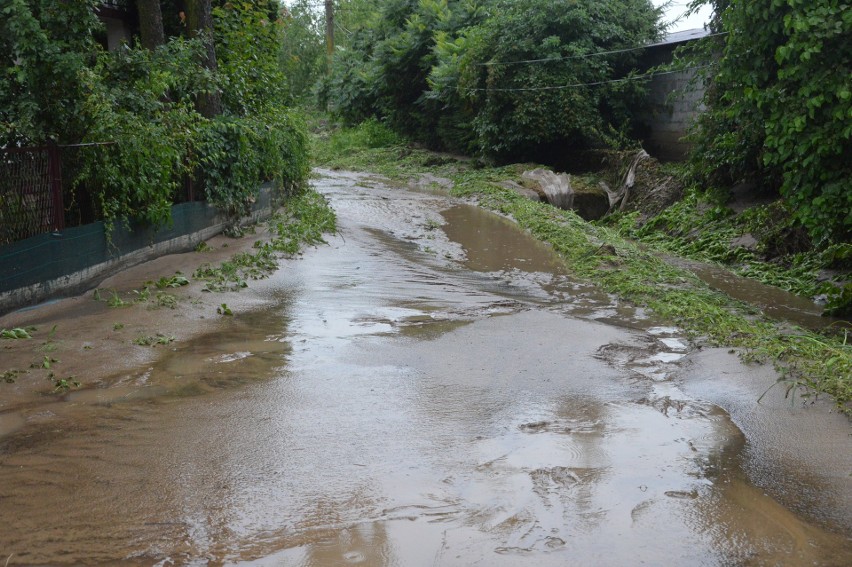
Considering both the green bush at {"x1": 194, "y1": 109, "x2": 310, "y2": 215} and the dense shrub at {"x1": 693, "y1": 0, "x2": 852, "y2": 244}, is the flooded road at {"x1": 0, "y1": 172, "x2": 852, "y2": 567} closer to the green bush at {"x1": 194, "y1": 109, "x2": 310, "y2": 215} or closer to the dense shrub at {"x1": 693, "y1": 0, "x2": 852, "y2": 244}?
the dense shrub at {"x1": 693, "y1": 0, "x2": 852, "y2": 244}

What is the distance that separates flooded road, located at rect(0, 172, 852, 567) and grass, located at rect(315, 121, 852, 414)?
13.2 inches

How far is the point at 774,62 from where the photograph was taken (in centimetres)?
1038

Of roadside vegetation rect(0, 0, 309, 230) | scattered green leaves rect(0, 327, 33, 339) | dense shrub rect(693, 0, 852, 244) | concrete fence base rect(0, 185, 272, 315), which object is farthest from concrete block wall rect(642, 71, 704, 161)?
scattered green leaves rect(0, 327, 33, 339)

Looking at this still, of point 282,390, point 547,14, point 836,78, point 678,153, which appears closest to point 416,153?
point 547,14

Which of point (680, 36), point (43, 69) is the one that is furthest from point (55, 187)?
point (680, 36)

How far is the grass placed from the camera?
658 centimetres

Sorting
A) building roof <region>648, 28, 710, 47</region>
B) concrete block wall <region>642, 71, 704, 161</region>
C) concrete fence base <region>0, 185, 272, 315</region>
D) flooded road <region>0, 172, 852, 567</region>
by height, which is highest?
building roof <region>648, 28, 710, 47</region>

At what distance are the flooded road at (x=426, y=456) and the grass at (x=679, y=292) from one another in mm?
334

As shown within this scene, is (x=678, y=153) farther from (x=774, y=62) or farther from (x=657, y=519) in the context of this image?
(x=657, y=519)

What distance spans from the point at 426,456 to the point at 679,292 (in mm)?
6378

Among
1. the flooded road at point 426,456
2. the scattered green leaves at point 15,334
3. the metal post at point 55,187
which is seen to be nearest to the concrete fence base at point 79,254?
the metal post at point 55,187

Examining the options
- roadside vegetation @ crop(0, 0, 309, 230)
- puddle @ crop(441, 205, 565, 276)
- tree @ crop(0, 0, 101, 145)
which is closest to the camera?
tree @ crop(0, 0, 101, 145)

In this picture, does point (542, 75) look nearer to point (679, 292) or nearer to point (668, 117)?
point (668, 117)

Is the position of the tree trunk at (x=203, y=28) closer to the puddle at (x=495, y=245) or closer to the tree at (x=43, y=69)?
the tree at (x=43, y=69)
